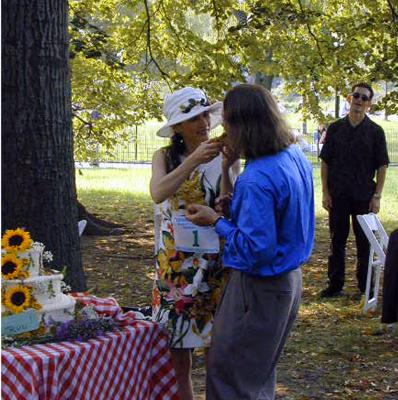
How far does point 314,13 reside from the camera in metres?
10.3

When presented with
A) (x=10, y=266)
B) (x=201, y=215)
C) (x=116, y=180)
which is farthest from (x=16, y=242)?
(x=116, y=180)

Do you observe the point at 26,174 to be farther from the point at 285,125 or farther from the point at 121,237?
the point at 121,237

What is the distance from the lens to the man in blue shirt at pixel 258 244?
10.0 feet

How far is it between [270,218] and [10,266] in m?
1.05

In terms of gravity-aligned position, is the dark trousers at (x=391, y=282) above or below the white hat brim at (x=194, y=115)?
below

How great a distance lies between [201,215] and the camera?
3412 millimetres

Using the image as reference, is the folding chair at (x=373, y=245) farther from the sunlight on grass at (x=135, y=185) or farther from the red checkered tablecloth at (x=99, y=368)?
the sunlight on grass at (x=135, y=185)

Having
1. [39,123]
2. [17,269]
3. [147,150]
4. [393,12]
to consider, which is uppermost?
[393,12]

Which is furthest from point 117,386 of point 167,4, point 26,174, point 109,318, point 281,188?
point 167,4

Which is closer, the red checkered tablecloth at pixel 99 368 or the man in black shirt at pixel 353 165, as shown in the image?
the red checkered tablecloth at pixel 99 368

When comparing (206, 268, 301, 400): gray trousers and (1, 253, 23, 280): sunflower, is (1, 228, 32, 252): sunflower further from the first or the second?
(206, 268, 301, 400): gray trousers

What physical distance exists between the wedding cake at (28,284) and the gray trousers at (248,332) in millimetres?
667

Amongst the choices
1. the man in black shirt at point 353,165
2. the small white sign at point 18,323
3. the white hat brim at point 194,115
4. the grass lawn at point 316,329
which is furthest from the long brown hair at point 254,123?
the man in black shirt at point 353,165

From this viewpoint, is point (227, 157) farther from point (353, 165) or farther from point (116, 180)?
point (116, 180)
